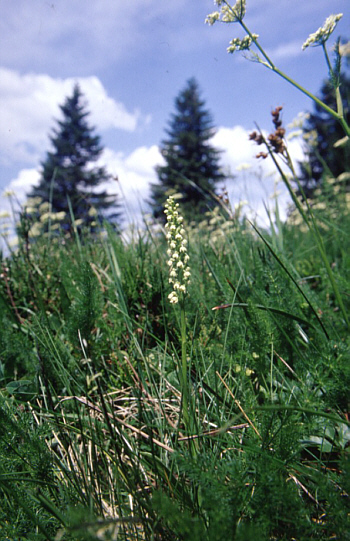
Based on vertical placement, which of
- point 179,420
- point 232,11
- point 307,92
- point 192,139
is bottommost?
point 179,420

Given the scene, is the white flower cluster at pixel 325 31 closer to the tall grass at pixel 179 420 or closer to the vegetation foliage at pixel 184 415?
the vegetation foliage at pixel 184 415

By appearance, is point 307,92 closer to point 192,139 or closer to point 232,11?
point 232,11

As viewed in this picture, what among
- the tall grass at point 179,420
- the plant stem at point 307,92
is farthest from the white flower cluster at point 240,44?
the tall grass at point 179,420

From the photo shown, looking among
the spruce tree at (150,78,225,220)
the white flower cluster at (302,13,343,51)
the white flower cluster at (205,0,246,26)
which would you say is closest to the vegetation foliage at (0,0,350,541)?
the white flower cluster at (205,0,246,26)

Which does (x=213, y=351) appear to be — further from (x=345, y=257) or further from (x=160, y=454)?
(x=345, y=257)

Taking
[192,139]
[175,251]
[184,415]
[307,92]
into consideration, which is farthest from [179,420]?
[192,139]

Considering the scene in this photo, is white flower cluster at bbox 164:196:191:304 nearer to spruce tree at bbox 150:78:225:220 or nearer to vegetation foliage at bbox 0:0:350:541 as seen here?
vegetation foliage at bbox 0:0:350:541

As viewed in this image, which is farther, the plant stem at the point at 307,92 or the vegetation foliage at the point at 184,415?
the plant stem at the point at 307,92

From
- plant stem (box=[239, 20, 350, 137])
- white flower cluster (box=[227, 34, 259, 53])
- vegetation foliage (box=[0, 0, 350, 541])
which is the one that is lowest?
vegetation foliage (box=[0, 0, 350, 541])

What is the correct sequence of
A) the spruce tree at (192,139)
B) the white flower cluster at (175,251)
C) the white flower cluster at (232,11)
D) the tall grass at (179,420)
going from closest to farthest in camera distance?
the tall grass at (179,420) → the white flower cluster at (175,251) → the white flower cluster at (232,11) → the spruce tree at (192,139)

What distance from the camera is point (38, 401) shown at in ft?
4.90

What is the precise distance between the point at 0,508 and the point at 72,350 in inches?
36.2

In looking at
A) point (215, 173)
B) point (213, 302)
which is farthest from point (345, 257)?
point (215, 173)

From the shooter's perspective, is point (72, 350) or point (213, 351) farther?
point (72, 350)
